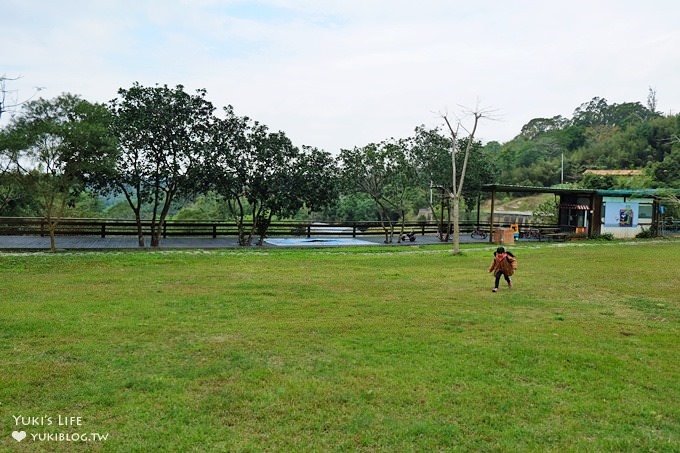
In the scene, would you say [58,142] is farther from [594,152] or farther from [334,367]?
[594,152]

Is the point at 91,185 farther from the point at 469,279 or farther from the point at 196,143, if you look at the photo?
the point at 469,279

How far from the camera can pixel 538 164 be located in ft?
220

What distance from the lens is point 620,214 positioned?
29.2 metres

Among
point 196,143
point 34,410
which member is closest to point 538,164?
point 196,143

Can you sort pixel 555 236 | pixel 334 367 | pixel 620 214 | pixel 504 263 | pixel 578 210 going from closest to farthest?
pixel 334 367
pixel 504 263
pixel 555 236
pixel 620 214
pixel 578 210

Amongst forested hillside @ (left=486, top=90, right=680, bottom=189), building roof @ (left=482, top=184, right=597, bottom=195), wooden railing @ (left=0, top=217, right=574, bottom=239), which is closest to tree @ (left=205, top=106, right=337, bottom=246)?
wooden railing @ (left=0, top=217, right=574, bottom=239)

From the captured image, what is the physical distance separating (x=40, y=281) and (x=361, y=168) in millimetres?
16907

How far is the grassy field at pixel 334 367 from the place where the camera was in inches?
151

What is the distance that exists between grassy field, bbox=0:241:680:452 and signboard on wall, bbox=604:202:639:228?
20374 mm

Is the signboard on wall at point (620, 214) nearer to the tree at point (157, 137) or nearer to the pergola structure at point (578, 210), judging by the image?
the pergola structure at point (578, 210)

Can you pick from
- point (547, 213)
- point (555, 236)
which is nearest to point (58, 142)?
point (555, 236)

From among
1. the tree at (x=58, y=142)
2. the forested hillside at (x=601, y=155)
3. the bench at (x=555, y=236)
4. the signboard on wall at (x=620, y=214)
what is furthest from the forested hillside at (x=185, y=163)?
the forested hillside at (x=601, y=155)

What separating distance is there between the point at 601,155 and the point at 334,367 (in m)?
70.6

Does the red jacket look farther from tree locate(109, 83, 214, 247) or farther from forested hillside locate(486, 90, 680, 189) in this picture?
forested hillside locate(486, 90, 680, 189)
